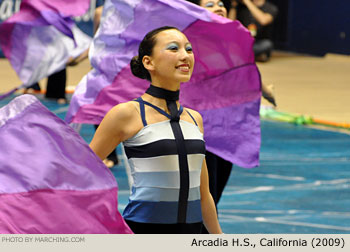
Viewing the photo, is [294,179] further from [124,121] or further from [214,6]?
[124,121]

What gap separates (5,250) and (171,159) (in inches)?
36.8

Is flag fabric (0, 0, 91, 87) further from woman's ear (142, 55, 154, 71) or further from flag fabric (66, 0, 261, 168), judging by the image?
woman's ear (142, 55, 154, 71)

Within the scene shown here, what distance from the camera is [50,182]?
11.1 ft

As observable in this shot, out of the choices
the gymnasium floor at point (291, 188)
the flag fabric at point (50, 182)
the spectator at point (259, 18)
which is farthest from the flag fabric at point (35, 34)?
the spectator at point (259, 18)

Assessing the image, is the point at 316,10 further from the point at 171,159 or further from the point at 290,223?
the point at 171,159

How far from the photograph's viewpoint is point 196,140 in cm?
384

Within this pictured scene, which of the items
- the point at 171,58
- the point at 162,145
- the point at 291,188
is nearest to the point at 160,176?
the point at 162,145

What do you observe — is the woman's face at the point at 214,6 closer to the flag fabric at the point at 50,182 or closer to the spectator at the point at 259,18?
the flag fabric at the point at 50,182

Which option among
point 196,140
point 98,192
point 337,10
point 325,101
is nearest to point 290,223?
point 196,140

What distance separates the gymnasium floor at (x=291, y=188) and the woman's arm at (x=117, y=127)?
3136 mm

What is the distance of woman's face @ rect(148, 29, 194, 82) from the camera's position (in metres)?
3.82

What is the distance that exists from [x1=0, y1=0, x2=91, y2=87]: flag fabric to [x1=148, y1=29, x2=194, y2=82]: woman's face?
4394mm

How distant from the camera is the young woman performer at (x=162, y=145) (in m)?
3.78

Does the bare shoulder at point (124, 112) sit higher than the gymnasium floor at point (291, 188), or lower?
higher
